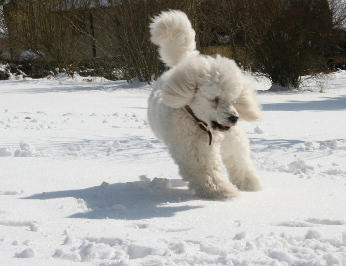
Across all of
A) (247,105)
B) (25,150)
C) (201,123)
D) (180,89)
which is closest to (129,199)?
(201,123)

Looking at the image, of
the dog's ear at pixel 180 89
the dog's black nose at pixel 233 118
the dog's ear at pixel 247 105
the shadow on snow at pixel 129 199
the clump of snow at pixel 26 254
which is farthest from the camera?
the dog's ear at pixel 247 105

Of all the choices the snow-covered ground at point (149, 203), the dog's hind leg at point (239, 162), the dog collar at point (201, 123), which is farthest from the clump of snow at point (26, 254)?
the dog's hind leg at point (239, 162)

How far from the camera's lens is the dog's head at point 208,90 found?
12.5 ft

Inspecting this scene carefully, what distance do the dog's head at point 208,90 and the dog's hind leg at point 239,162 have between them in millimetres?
307

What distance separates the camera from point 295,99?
523 inches

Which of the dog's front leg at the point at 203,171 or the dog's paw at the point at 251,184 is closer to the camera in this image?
the dog's front leg at the point at 203,171

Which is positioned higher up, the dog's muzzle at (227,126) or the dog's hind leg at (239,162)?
the dog's muzzle at (227,126)

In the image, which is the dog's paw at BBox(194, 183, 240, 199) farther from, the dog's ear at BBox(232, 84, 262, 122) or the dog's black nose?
the dog's ear at BBox(232, 84, 262, 122)

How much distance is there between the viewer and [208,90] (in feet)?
12.6

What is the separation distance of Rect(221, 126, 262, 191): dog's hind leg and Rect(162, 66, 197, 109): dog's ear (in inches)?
21.1

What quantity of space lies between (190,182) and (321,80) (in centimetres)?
1491

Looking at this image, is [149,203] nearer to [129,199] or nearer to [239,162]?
[129,199]

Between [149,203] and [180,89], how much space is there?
935 mm

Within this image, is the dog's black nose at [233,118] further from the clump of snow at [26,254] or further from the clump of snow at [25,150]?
the clump of snow at [25,150]
